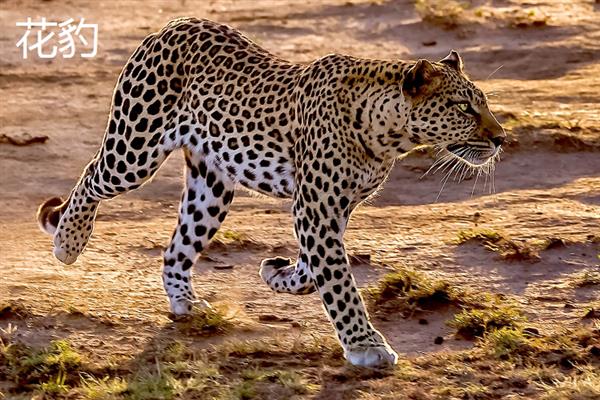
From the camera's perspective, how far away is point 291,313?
29.8 feet

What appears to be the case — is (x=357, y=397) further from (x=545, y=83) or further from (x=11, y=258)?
(x=545, y=83)

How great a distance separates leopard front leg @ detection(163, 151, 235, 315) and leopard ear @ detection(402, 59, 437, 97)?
1572mm

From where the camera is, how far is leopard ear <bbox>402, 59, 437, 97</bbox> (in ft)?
25.6

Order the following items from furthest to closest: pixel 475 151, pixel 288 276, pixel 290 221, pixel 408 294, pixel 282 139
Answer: pixel 290 221 → pixel 408 294 → pixel 288 276 → pixel 282 139 → pixel 475 151

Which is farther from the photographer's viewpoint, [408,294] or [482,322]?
[408,294]

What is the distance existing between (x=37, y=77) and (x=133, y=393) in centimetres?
864

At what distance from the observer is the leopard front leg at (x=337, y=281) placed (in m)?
7.84

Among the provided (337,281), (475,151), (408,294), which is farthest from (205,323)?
(475,151)

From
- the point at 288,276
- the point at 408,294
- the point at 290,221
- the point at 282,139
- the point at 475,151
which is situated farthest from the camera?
the point at 290,221

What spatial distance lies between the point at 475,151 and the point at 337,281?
1.03 metres

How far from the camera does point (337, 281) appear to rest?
7.85 metres

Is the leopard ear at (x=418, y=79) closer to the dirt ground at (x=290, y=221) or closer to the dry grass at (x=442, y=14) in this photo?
the dirt ground at (x=290, y=221)

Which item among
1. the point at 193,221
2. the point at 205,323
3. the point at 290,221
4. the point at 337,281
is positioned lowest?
the point at 290,221

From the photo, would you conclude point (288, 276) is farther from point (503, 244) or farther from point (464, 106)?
point (503, 244)
